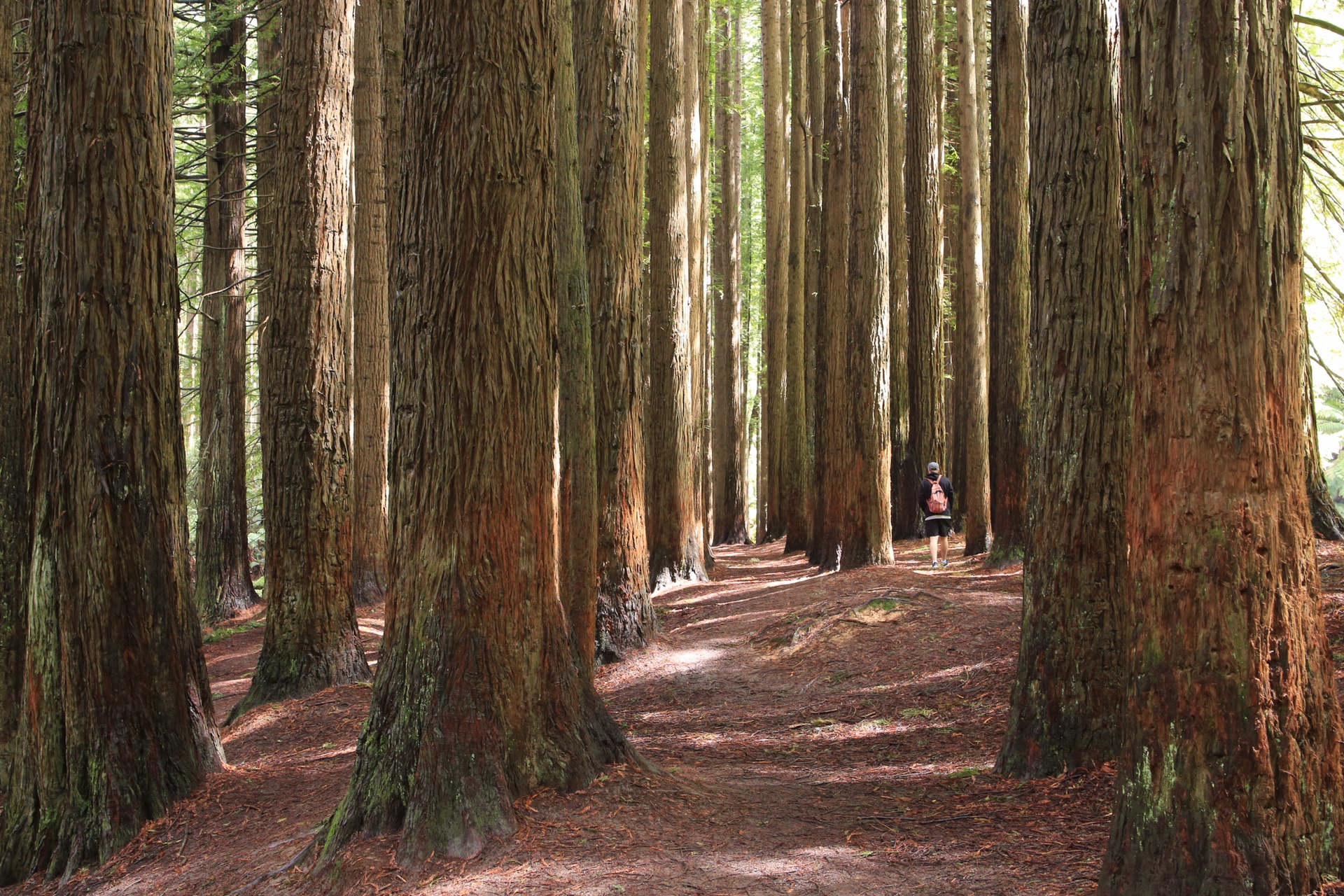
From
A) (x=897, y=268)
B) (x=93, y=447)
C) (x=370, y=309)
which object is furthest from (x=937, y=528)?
(x=93, y=447)

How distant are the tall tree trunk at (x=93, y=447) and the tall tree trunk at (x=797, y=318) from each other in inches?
487

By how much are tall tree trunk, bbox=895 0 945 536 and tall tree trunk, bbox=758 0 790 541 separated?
422 centimetres

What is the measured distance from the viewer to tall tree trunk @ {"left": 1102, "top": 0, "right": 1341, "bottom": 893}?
10.4 ft

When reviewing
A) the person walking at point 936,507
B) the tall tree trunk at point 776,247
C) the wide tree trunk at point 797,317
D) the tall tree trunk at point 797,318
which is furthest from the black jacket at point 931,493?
the tall tree trunk at point 776,247

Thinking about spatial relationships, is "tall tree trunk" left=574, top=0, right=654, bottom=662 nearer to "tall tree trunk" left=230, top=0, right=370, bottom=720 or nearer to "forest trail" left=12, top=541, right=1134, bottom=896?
"forest trail" left=12, top=541, right=1134, bottom=896

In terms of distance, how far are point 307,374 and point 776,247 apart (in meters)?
13.8

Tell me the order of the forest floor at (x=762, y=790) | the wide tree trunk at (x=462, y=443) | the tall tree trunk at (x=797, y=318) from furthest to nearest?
the tall tree trunk at (x=797, y=318)
the wide tree trunk at (x=462, y=443)
the forest floor at (x=762, y=790)

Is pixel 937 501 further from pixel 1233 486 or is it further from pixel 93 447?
pixel 93 447

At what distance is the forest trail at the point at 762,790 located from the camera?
13.5ft

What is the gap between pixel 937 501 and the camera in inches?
500

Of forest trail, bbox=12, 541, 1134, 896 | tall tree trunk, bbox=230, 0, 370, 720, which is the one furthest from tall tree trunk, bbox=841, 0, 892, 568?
tall tree trunk, bbox=230, 0, 370, 720

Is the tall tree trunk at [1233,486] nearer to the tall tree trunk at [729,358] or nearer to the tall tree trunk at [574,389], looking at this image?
the tall tree trunk at [574,389]

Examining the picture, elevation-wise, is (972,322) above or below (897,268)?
below

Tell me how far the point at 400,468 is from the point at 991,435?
899cm
